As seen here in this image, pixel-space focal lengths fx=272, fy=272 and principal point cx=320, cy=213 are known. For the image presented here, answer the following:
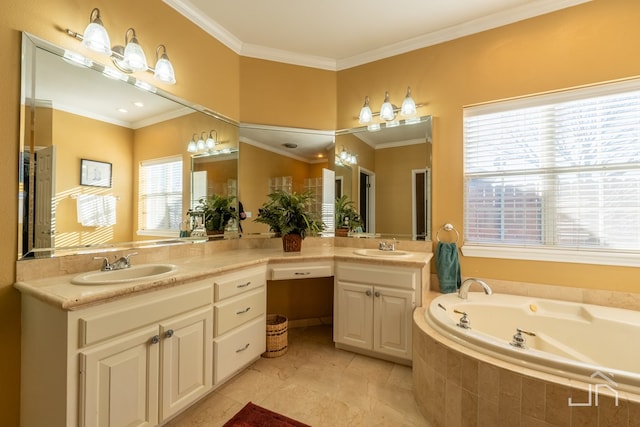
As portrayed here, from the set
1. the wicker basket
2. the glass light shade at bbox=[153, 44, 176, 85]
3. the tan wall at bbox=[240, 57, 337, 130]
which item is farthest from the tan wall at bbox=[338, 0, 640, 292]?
the glass light shade at bbox=[153, 44, 176, 85]

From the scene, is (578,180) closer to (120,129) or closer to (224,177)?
(224,177)

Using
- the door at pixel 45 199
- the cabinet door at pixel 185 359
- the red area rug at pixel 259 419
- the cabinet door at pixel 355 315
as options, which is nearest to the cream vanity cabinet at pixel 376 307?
the cabinet door at pixel 355 315

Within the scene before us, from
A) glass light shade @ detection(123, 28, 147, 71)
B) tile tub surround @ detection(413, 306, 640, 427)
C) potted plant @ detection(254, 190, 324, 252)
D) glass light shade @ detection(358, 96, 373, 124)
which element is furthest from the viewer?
glass light shade @ detection(358, 96, 373, 124)

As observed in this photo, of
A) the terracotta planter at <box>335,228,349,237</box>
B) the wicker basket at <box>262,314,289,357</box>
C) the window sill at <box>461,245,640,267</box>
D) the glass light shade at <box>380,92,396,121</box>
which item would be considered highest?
the glass light shade at <box>380,92,396,121</box>

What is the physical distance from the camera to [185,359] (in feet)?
4.87

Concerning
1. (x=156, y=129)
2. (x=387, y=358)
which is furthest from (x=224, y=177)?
(x=387, y=358)

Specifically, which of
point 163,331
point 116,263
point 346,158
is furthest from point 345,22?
point 163,331

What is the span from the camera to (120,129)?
Answer: 1718 millimetres

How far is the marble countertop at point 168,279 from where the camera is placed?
3.58ft

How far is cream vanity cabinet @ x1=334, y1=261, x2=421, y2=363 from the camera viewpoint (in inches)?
79.3

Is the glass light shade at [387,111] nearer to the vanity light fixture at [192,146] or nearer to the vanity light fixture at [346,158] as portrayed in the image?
the vanity light fixture at [346,158]

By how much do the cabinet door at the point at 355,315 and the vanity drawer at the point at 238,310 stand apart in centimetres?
66

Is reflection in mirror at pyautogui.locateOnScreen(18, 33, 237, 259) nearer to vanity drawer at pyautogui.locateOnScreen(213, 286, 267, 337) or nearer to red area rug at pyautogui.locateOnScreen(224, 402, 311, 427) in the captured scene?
vanity drawer at pyautogui.locateOnScreen(213, 286, 267, 337)

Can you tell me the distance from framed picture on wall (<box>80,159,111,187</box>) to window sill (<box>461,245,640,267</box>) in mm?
2641
